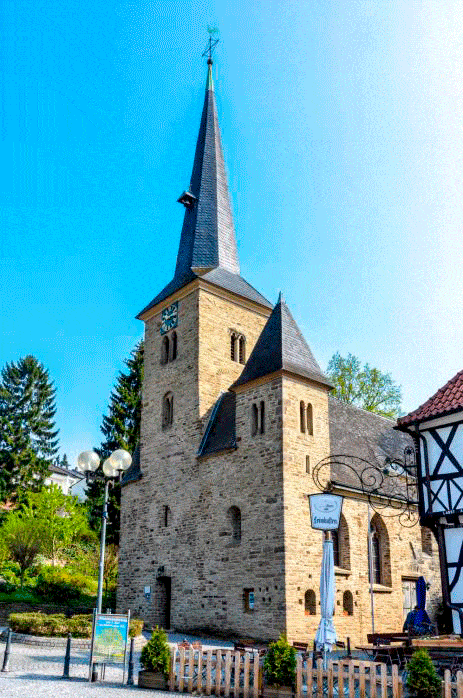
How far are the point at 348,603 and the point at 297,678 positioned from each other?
41.1ft

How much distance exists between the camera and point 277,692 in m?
11.0

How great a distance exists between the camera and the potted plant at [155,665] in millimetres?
12109

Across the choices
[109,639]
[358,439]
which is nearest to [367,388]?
[358,439]

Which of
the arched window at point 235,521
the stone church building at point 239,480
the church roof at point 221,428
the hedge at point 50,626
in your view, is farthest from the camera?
the church roof at point 221,428

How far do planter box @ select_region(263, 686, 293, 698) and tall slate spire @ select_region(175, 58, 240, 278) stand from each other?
20830 millimetres

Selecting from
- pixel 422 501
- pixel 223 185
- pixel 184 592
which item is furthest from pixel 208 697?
pixel 223 185

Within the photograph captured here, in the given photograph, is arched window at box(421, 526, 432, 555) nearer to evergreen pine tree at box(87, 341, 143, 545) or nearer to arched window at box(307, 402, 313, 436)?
arched window at box(307, 402, 313, 436)

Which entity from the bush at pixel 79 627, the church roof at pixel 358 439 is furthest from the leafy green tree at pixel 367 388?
the bush at pixel 79 627

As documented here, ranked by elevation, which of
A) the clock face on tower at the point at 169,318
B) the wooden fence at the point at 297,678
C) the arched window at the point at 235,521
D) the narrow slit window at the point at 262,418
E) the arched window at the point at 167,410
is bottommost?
the wooden fence at the point at 297,678

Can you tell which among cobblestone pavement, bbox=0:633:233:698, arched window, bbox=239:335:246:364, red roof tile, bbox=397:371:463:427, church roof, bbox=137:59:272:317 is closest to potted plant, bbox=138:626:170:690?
cobblestone pavement, bbox=0:633:233:698

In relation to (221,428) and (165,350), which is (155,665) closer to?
(221,428)

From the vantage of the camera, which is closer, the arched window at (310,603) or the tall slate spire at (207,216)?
the arched window at (310,603)

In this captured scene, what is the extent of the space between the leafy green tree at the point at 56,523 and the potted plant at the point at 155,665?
23.4m

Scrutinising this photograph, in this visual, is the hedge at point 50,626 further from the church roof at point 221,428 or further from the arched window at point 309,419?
the arched window at point 309,419
